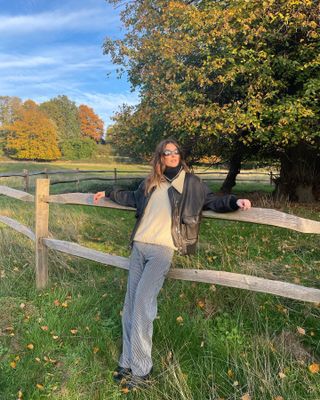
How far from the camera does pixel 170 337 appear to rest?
3615mm

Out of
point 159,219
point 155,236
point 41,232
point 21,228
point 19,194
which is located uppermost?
point 159,219

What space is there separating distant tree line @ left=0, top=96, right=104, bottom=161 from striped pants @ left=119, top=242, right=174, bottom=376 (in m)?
69.0

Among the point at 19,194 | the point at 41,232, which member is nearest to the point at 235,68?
the point at 19,194

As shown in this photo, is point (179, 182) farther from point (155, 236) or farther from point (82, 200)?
point (82, 200)

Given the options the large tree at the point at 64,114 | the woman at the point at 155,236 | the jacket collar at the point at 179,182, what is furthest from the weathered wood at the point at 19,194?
the large tree at the point at 64,114

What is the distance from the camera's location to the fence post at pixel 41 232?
5027mm

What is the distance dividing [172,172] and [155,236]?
59 cm

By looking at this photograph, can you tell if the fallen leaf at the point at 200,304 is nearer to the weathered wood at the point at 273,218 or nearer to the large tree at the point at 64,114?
the weathered wood at the point at 273,218

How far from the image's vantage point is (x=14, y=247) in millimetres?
6352

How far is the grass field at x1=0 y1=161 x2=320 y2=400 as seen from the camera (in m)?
3.01

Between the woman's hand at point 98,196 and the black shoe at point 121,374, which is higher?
the woman's hand at point 98,196

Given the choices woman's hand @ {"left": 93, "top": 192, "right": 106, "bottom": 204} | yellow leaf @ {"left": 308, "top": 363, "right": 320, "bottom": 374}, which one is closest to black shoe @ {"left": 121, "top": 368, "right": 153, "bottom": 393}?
yellow leaf @ {"left": 308, "top": 363, "right": 320, "bottom": 374}

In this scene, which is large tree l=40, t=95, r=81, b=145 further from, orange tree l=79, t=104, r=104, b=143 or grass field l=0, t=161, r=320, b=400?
grass field l=0, t=161, r=320, b=400

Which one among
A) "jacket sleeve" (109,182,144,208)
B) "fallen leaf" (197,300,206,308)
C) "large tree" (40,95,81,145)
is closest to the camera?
"jacket sleeve" (109,182,144,208)
